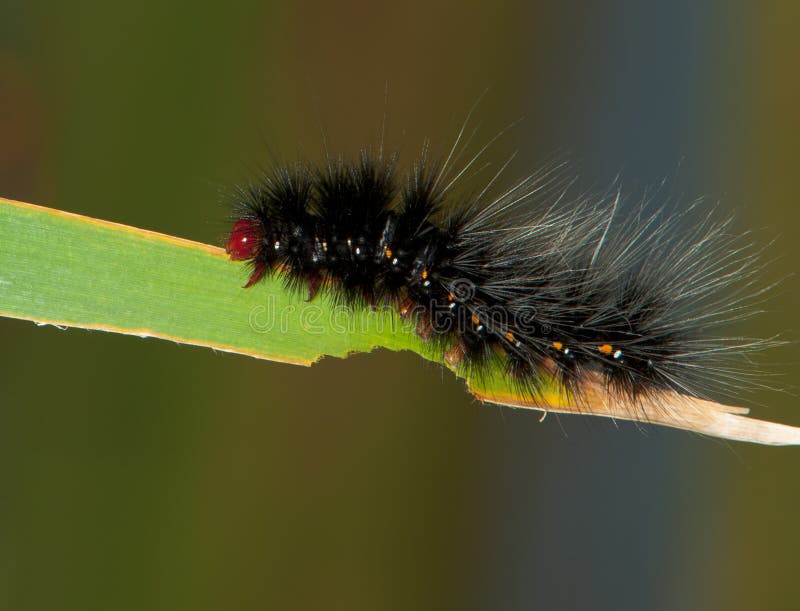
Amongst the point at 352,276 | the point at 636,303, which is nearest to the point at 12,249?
the point at 352,276

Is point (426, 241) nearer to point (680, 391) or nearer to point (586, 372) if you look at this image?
point (586, 372)

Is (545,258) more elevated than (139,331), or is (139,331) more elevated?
(545,258)

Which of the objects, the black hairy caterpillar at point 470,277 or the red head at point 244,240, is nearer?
the red head at point 244,240

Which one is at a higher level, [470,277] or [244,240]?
[244,240]

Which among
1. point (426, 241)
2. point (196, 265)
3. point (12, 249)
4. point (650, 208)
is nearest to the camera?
point (12, 249)

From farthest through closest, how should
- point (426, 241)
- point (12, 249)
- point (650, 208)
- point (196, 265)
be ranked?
1. point (650, 208)
2. point (426, 241)
3. point (196, 265)
4. point (12, 249)

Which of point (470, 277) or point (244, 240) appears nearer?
point (244, 240)

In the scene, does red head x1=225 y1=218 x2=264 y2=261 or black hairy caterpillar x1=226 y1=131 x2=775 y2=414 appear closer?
red head x1=225 y1=218 x2=264 y2=261

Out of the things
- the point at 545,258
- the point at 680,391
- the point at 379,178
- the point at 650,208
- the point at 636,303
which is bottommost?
the point at 680,391
